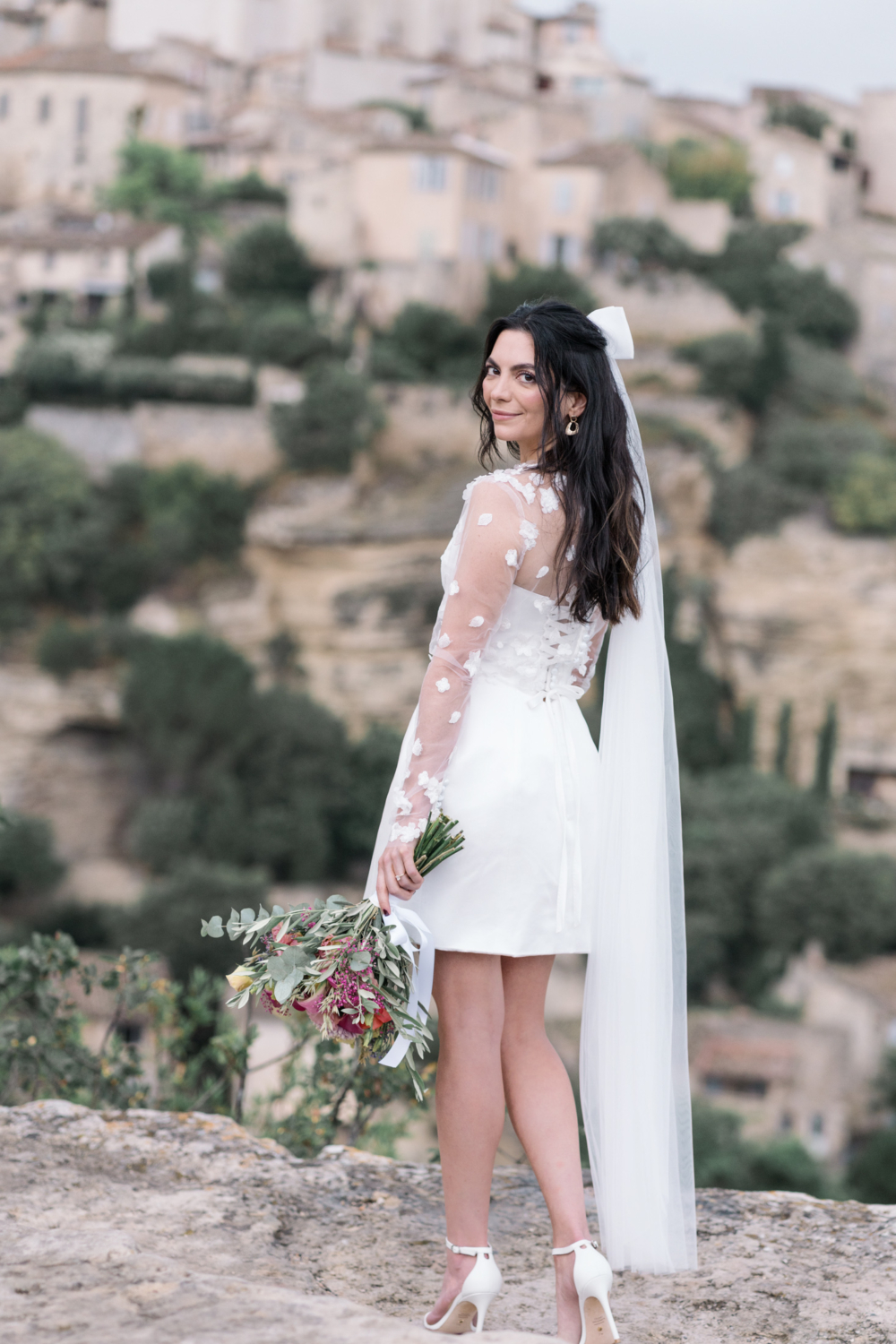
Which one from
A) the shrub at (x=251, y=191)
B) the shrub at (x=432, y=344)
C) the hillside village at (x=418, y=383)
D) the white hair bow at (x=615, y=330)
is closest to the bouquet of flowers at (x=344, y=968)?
the white hair bow at (x=615, y=330)

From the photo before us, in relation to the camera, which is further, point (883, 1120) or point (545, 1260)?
point (883, 1120)

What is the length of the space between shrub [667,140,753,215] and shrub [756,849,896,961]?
1948 cm

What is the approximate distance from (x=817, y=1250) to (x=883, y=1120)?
20.1 meters

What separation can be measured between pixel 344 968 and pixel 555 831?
45 cm

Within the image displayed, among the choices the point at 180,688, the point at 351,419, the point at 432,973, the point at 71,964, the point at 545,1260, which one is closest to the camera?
the point at 432,973

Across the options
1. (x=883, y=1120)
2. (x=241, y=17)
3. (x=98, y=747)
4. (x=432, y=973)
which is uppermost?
(x=241, y=17)

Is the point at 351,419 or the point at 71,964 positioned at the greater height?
the point at 351,419

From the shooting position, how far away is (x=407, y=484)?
90.1 feet

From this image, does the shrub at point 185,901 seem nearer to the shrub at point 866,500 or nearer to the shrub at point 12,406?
the shrub at point 12,406

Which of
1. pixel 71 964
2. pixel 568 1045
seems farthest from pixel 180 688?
pixel 71 964

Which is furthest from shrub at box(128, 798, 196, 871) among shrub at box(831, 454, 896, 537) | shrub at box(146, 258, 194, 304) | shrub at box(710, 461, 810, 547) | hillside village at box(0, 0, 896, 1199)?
shrub at box(831, 454, 896, 537)

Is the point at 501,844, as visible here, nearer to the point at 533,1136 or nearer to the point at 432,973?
the point at 432,973

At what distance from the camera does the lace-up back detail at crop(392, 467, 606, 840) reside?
2.64 m

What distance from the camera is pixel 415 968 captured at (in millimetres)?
2623
